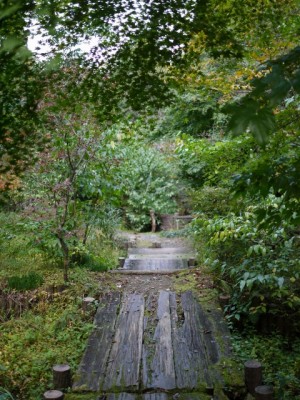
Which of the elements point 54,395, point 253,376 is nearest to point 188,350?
point 253,376

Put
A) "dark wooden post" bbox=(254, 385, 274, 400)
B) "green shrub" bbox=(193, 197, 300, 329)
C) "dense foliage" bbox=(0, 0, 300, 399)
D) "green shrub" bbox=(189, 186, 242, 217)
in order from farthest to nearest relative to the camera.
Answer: "green shrub" bbox=(189, 186, 242, 217) < "green shrub" bbox=(193, 197, 300, 329) < "dark wooden post" bbox=(254, 385, 274, 400) < "dense foliage" bbox=(0, 0, 300, 399)

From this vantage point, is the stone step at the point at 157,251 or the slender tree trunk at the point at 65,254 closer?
the slender tree trunk at the point at 65,254

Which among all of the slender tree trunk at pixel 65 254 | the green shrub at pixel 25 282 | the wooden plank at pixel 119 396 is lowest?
the wooden plank at pixel 119 396

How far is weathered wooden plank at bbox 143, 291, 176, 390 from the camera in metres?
3.61

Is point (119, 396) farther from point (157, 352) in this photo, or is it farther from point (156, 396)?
point (157, 352)

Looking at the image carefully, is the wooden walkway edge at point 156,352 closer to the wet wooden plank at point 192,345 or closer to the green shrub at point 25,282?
the wet wooden plank at point 192,345

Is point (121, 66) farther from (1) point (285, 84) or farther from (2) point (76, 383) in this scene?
(2) point (76, 383)

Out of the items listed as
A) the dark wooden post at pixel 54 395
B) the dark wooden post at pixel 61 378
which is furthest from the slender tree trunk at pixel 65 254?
the dark wooden post at pixel 54 395

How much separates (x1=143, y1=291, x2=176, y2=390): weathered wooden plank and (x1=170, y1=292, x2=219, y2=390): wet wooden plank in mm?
60

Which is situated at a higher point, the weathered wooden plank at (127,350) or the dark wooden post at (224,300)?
the dark wooden post at (224,300)

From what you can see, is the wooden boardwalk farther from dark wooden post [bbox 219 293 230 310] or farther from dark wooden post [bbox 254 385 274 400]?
dark wooden post [bbox 254 385 274 400]

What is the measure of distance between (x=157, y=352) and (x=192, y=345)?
0.37 metres

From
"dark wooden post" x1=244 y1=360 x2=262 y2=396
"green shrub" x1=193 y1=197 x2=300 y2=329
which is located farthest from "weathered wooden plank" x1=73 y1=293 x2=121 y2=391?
"green shrub" x1=193 y1=197 x2=300 y2=329

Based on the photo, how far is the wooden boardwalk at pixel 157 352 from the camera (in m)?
3.52
